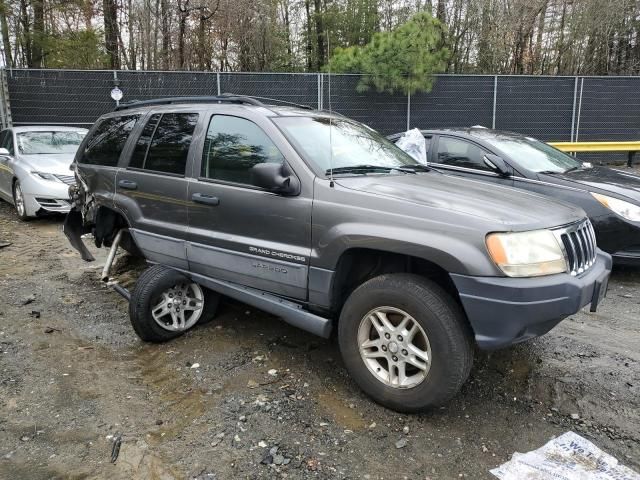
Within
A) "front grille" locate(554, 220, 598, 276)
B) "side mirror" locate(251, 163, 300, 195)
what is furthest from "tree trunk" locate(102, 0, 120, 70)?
"front grille" locate(554, 220, 598, 276)

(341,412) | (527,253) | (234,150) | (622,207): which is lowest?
(341,412)

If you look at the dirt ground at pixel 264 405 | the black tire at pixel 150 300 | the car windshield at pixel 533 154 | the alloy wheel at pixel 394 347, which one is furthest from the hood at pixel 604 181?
the black tire at pixel 150 300

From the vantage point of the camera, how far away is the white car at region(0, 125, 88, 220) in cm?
791

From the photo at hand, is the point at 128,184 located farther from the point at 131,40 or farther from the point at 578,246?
the point at 131,40

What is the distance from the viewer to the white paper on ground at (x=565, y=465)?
2.43 m

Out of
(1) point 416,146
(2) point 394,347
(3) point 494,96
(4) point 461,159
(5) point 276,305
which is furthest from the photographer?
(3) point 494,96

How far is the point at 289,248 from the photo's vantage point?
10.6 feet

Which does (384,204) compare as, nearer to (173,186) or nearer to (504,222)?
(504,222)

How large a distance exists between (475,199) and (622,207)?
2.89 m

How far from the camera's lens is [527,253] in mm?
2621

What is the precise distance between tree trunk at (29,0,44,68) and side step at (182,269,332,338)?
15.6 metres

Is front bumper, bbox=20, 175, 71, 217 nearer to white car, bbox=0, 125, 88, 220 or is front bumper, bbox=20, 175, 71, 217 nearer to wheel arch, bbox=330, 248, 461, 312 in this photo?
white car, bbox=0, 125, 88, 220

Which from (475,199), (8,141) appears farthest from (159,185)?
(8,141)

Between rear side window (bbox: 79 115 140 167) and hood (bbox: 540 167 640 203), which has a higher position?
rear side window (bbox: 79 115 140 167)
